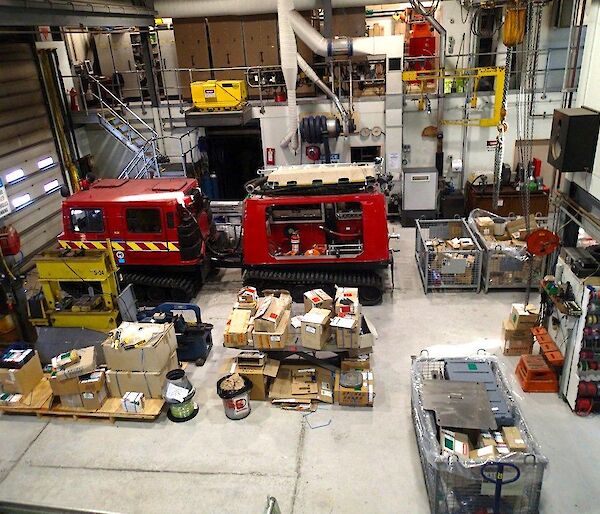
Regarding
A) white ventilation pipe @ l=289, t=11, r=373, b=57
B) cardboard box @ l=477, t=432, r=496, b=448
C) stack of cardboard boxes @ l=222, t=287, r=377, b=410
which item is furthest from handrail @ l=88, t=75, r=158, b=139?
cardboard box @ l=477, t=432, r=496, b=448

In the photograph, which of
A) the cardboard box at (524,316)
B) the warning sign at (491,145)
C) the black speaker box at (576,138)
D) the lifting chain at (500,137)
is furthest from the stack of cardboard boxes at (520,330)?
the warning sign at (491,145)

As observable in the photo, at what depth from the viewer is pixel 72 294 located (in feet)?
28.6

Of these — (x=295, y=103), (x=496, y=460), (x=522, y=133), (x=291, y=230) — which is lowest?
(x=496, y=460)

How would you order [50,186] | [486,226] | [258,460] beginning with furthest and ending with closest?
[50,186]
[486,226]
[258,460]

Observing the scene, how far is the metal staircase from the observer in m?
12.4

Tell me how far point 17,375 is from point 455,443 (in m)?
5.59

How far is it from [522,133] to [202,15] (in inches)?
319

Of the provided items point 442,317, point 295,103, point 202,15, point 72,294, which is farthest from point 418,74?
point 72,294

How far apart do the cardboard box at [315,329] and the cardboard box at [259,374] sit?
0.62 meters

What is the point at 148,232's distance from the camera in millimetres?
9062

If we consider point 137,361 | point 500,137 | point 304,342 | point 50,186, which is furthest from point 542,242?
point 50,186

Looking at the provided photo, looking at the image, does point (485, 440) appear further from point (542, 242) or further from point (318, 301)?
point (542, 242)

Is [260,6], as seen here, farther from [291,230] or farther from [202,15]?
[291,230]

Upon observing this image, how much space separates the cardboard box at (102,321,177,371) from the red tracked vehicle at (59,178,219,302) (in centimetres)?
233
